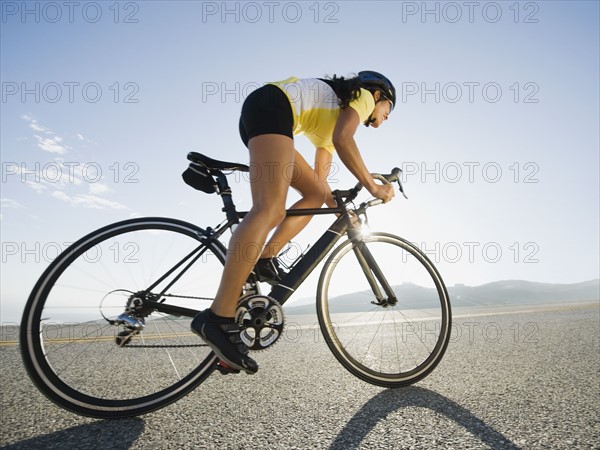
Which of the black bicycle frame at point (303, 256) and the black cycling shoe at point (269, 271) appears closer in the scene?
the black bicycle frame at point (303, 256)

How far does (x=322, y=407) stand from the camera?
2.06 metres

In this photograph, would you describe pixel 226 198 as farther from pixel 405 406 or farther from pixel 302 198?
pixel 405 406

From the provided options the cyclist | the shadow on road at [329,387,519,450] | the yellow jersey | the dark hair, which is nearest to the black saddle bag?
the cyclist

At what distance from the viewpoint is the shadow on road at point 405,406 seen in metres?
1.63

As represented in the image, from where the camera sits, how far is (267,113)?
2.46m

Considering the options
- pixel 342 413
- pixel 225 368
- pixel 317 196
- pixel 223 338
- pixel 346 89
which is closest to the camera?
pixel 342 413

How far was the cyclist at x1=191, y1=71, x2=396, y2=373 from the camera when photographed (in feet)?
7.59

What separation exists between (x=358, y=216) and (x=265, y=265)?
0.86 m

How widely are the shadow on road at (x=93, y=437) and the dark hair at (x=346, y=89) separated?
231cm

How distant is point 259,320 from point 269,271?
43 cm

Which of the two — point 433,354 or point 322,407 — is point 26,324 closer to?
point 322,407

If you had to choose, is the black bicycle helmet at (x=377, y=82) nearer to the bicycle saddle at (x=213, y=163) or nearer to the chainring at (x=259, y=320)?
the bicycle saddle at (x=213, y=163)

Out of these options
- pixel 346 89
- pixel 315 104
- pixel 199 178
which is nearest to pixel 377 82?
pixel 346 89

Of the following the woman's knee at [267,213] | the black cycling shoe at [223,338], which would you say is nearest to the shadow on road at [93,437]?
the black cycling shoe at [223,338]
